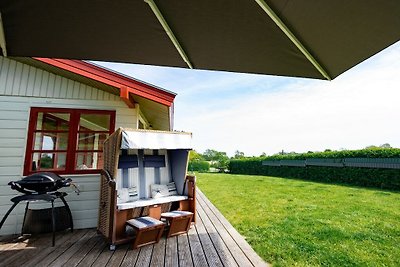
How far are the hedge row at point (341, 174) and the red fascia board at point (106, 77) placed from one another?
9999 mm

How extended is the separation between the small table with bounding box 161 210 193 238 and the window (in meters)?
1.85

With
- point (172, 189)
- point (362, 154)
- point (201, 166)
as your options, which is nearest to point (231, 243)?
point (172, 189)

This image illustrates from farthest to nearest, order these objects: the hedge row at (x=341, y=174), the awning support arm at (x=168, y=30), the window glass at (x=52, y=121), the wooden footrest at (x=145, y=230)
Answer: the hedge row at (x=341, y=174)
the window glass at (x=52, y=121)
the wooden footrest at (x=145, y=230)
the awning support arm at (x=168, y=30)

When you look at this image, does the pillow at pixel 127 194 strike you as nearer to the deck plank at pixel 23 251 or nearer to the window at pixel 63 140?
the window at pixel 63 140

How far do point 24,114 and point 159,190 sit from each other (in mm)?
2896

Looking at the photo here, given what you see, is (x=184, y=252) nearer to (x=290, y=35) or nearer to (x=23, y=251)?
(x=23, y=251)

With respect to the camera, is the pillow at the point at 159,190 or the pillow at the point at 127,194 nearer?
the pillow at the point at 127,194

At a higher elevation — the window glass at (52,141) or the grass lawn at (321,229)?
the window glass at (52,141)

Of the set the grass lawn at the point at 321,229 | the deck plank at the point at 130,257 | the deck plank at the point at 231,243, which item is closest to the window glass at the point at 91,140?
the deck plank at the point at 130,257

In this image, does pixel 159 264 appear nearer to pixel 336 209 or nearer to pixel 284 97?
pixel 336 209

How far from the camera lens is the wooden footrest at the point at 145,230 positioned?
2.98 meters

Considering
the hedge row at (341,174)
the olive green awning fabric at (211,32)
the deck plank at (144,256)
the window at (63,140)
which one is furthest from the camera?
the hedge row at (341,174)

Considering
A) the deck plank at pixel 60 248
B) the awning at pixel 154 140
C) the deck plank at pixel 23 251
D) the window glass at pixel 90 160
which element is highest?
the awning at pixel 154 140

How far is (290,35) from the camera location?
1.58 m
